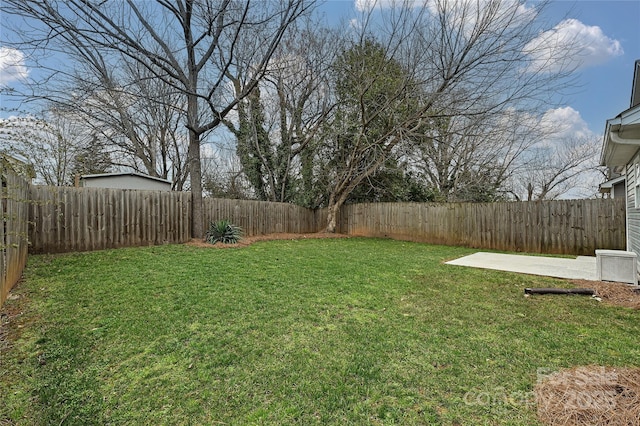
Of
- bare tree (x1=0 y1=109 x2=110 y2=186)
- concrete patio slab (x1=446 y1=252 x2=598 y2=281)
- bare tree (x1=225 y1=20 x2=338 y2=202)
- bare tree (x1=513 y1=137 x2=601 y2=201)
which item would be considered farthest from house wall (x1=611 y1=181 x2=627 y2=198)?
bare tree (x1=0 y1=109 x2=110 y2=186)

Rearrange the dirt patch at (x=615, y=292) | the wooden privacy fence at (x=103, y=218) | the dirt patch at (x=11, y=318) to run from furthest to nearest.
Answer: the wooden privacy fence at (x=103, y=218)
the dirt patch at (x=615, y=292)
the dirt patch at (x=11, y=318)

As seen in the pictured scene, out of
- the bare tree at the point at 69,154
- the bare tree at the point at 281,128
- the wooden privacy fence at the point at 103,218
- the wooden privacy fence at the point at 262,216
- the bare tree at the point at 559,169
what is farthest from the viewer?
Result: the bare tree at the point at 559,169

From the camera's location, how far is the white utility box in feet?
14.1

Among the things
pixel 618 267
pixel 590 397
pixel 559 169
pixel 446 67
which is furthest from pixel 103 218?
pixel 559 169

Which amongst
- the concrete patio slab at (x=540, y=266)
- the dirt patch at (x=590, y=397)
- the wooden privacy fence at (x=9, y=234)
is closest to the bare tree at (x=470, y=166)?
the concrete patio slab at (x=540, y=266)

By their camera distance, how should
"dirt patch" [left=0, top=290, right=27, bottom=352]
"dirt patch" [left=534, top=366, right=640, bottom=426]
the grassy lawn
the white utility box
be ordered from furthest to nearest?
the white utility box < "dirt patch" [left=0, top=290, right=27, bottom=352] < the grassy lawn < "dirt patch" [left=534, top=366, right=640, bottom=426]

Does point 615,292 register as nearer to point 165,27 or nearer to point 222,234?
point 222,234

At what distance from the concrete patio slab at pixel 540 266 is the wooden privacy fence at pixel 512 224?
1619mm

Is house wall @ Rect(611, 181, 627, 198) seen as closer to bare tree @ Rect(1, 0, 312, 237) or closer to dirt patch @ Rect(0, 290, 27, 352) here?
bare tree @ Rect(1, 0, 312, 237)

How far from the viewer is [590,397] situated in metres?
1.66

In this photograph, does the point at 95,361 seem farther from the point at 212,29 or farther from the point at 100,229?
the point at 212,29

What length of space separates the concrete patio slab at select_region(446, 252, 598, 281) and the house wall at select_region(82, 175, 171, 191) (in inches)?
378

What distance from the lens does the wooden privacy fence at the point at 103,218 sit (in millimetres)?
5523

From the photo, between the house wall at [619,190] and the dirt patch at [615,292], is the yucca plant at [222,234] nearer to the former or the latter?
the dirt patch at [615,292]
